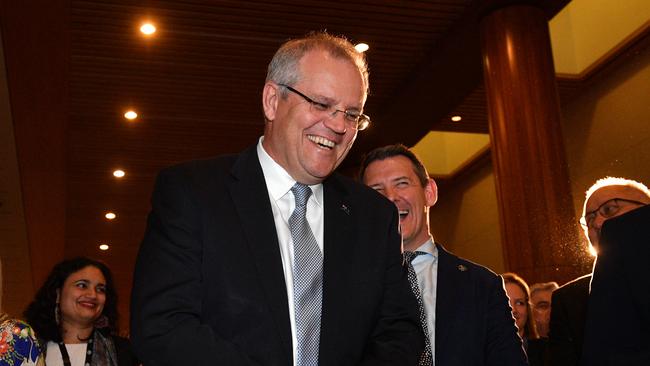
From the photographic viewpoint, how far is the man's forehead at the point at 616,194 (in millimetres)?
3140

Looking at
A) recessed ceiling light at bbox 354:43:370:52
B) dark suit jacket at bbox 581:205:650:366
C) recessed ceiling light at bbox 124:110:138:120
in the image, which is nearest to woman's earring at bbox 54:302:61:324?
dark suit jacket at bbox 581:205:650:366

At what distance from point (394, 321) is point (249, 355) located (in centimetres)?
40

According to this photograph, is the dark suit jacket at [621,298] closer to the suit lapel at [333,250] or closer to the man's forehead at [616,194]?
the suit lapel at [333,250]

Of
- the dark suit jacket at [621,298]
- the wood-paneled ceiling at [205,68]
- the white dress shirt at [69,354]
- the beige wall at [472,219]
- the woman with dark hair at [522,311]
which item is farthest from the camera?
the beige wall at [472,219]

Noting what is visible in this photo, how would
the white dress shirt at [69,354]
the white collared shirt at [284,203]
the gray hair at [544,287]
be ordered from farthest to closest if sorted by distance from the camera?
the gray hair at [544,287] → the white dress shirt at [69,354] → the white collared shirt at [284,203]

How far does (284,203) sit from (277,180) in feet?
0.20

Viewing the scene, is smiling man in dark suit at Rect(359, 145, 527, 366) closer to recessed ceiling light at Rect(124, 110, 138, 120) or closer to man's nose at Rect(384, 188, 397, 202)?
man's nose at Rect(384, 188, 397, 202)

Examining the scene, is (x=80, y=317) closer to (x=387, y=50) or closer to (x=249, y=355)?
(x=249, y=355)

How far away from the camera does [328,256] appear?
1739 mm

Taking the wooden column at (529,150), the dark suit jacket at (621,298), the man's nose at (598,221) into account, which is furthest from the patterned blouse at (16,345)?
the wooden column at (529,150)

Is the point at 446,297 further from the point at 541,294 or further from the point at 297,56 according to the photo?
the point at 541,294

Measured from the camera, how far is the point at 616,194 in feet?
10.4

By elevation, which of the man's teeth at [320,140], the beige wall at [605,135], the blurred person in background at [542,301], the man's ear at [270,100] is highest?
the beige wall at [605,135]

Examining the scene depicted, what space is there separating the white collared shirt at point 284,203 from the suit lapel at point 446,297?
2.11 feet
